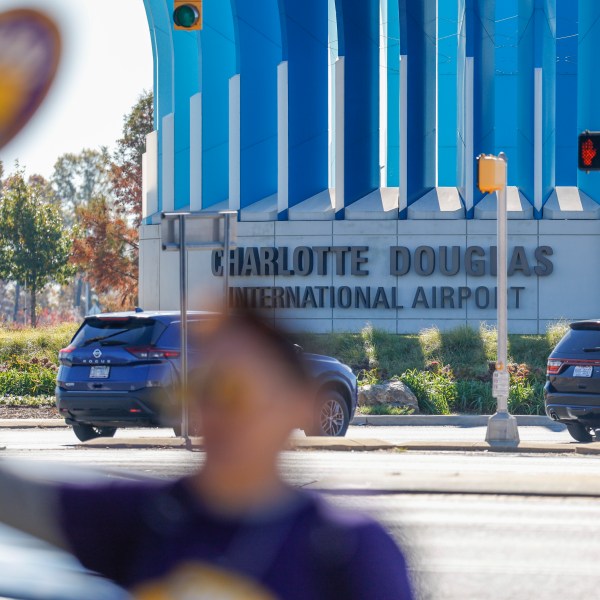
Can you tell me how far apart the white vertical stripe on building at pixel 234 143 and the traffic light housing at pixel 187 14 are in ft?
71.3

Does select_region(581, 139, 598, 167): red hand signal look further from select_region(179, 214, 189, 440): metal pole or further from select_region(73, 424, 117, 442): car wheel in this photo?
select_region(73, 424, 117, 442): car wheel

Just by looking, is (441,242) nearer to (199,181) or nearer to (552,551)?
(199,181)

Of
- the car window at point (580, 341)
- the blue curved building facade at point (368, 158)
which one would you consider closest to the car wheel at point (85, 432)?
the car window at point (580, 341)

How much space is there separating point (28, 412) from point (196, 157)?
17614mm

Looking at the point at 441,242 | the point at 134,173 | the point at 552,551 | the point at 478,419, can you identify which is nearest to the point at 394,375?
the point at 478,419

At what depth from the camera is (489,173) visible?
16.9m

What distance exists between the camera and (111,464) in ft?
43.4

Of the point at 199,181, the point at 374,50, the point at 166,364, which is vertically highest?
the point at 374,50

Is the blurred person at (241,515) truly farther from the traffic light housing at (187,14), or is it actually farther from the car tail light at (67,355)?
the car tail light at (67,355)

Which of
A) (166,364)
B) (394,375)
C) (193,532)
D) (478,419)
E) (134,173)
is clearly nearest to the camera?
(193,532)

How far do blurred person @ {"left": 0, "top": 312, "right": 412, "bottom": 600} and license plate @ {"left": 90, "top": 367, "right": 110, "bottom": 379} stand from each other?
43.1 ft

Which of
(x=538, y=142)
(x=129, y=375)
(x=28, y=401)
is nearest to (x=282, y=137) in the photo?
(x=538, y=142)

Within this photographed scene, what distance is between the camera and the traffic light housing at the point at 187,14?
15.5 metres

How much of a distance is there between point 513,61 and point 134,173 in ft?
A: 80.5
